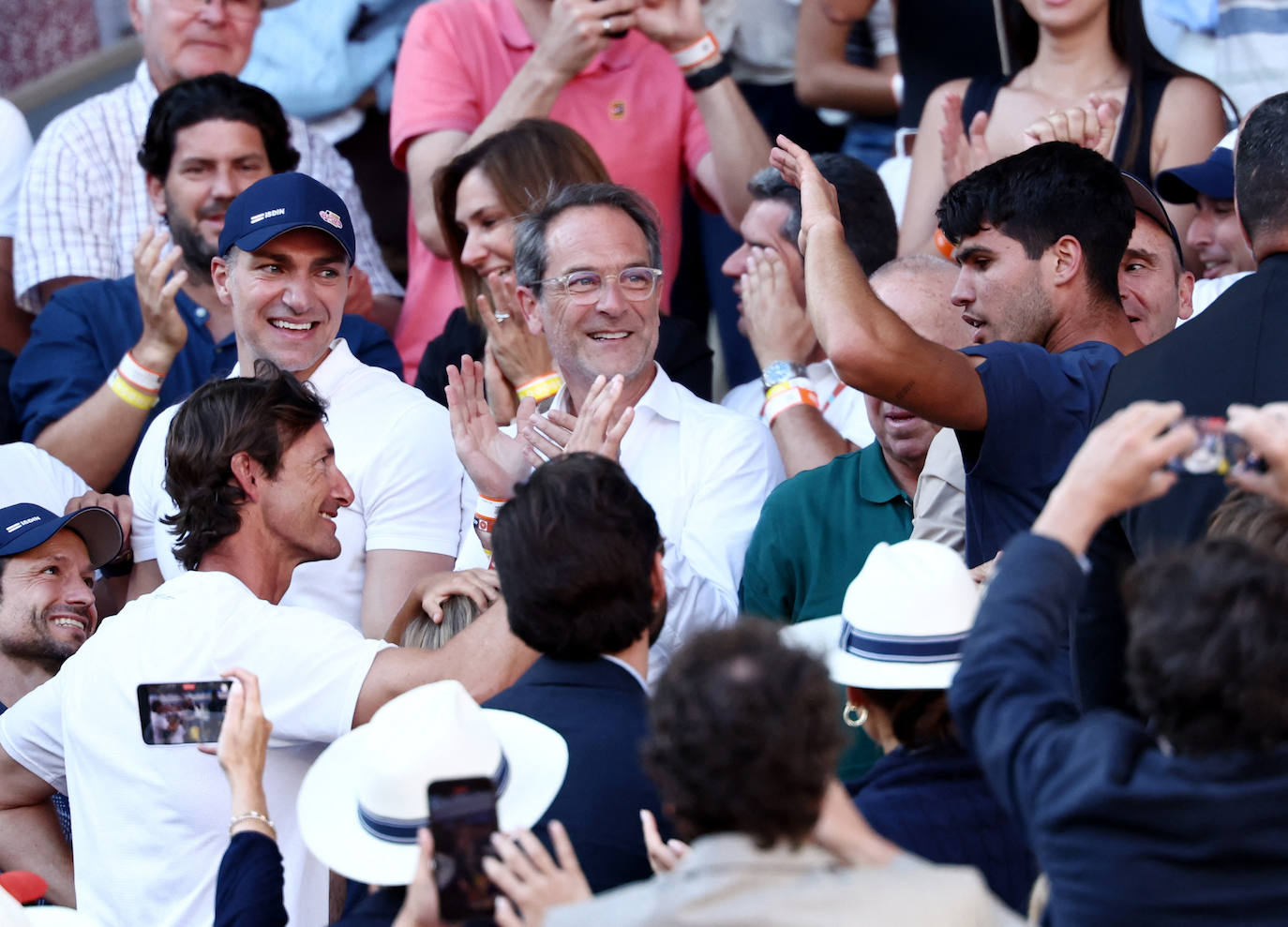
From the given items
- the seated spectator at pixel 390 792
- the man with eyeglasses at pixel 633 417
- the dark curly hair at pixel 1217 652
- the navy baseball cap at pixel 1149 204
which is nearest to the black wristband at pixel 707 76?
the man with eyeglasses at pixel 633 417

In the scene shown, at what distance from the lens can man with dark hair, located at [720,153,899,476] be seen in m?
4.12

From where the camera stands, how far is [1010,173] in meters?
3.35

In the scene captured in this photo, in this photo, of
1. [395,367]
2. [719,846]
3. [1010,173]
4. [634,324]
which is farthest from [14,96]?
[719,846]

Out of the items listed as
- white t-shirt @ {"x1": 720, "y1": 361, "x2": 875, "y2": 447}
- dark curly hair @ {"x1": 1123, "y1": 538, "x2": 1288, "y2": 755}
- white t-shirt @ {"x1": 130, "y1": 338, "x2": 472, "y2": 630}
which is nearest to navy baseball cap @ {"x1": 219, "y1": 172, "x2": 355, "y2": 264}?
white t-shirt @ {"x1": 130, "y1": 338, "x2": 472, "y2": 630}

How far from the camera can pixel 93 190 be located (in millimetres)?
5039

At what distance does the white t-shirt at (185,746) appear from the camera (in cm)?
281

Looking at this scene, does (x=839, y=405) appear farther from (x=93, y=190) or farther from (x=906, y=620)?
(x=93, y=190)

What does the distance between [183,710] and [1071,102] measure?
9.91 ft

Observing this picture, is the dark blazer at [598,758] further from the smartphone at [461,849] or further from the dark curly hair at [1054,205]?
the dark curly hair at [1054,205]

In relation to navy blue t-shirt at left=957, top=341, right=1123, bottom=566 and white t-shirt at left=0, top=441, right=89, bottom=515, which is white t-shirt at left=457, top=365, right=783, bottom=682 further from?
white t-shirt at left=0, top=441, right=89, bottom=515

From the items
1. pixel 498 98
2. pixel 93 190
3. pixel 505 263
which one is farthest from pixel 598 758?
pixel 93 190

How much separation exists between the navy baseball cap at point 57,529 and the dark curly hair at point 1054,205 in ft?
6.84

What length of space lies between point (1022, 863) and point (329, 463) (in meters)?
1.63

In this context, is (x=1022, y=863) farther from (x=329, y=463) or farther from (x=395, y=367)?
(x=395, y=367)
